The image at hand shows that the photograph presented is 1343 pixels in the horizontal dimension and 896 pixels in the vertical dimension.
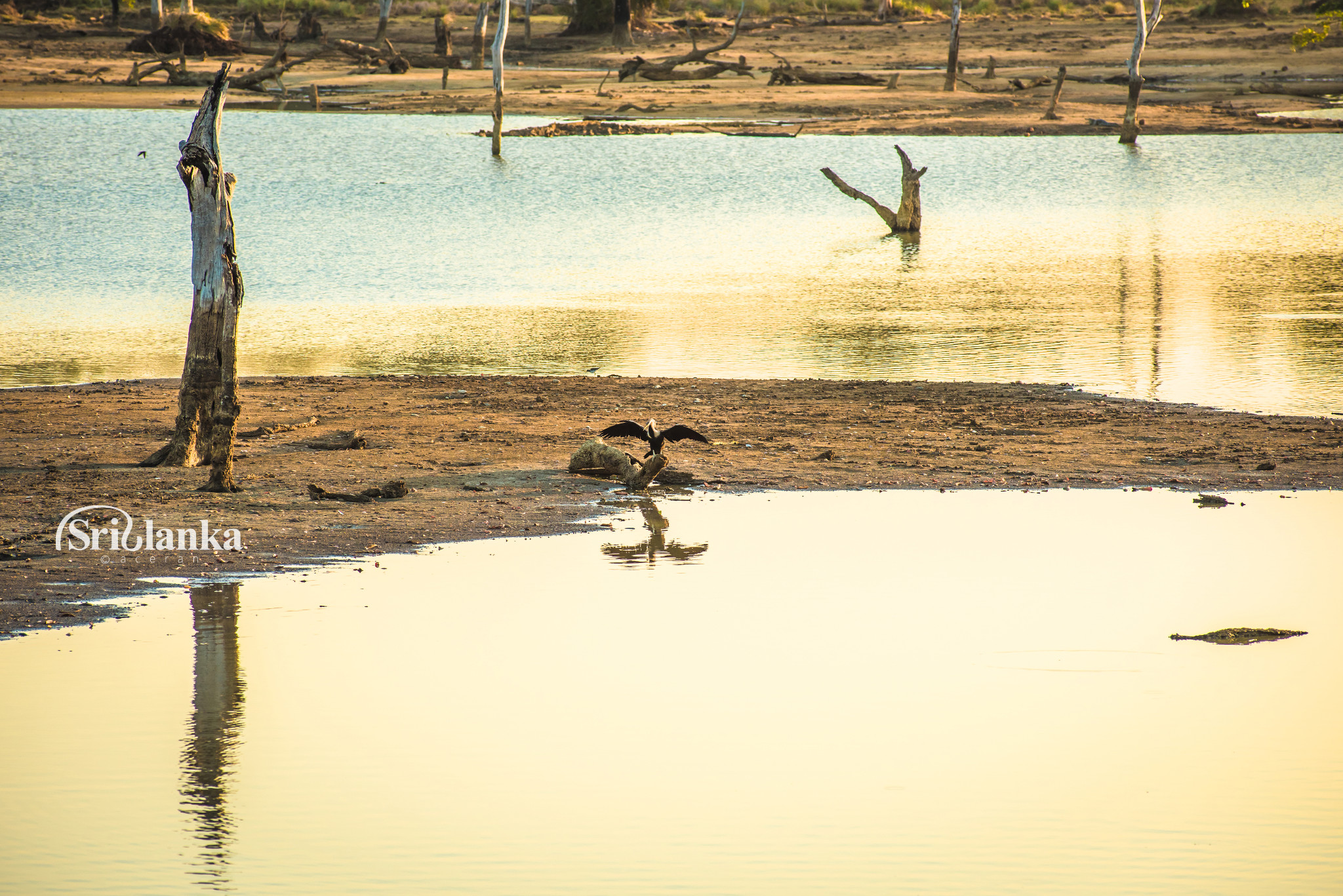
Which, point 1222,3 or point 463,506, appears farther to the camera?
point 1222,3

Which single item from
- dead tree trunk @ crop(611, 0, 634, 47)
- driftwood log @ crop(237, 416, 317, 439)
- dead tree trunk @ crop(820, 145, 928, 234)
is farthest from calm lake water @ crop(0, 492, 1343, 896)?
dead tree trunk @ crop(611, 0, 634, 47)

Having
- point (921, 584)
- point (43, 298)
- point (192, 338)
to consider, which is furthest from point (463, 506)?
point (43, 298)

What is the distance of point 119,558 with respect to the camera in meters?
8.48

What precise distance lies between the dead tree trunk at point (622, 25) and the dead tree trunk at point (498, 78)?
19.5 meters

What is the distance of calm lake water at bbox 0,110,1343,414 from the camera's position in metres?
15.9

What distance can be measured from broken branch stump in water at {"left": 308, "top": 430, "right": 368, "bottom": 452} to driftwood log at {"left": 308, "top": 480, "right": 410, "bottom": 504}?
1.27 metres

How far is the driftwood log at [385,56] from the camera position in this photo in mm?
52344

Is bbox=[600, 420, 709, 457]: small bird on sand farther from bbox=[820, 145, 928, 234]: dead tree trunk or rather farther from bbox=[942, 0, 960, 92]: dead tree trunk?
bbox=[942, 0, 960, 92]: dead tree trunk

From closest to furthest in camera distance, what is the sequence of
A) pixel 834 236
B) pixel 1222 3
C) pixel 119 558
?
pixel 119 558
pixel 834 236
pixel 1222 3

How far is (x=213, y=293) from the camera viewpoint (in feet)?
32.4

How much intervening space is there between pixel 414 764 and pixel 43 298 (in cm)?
1574

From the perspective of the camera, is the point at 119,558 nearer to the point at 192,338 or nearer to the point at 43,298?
the point at 192,338

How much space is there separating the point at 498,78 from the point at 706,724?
107 ft

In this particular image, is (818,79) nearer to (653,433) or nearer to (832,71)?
(832,71)
